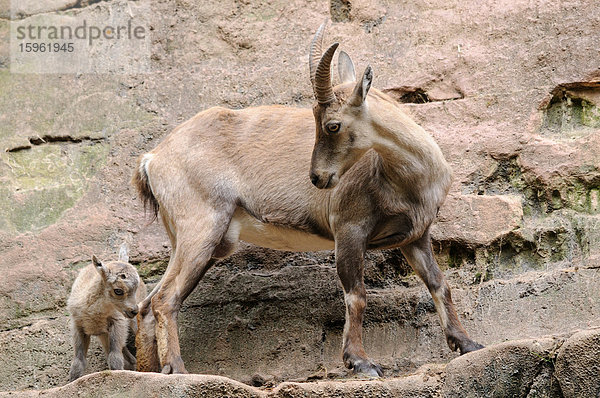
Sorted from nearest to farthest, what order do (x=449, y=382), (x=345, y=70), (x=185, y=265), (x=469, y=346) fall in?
(x=449, y=382)
(x=469, y=346)
(x=185, y=265)
(x=345, y=70)

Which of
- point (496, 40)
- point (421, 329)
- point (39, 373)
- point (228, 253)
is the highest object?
point (496, 40)

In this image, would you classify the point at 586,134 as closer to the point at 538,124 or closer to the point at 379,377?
the point at 538,124

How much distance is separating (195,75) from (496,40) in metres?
2.83

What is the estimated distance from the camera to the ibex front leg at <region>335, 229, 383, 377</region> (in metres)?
6.71

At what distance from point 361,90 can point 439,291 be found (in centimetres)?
157

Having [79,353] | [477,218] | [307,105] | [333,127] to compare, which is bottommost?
[79,353]

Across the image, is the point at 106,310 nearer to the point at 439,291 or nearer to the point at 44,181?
the point at 44,181

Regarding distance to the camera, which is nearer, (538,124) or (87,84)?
(538,124)

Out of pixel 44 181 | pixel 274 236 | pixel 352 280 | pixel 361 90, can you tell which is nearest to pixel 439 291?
pixel 352 280

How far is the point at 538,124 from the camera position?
813 cm

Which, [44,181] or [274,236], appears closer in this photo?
[274,236]

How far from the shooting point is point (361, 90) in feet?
22.2

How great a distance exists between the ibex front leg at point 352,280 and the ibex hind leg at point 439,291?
0.51 meters

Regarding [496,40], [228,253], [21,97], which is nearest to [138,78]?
[21,97]
